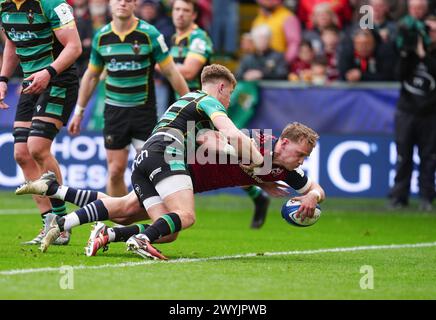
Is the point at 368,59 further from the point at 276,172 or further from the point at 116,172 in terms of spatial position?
the point at 276,172

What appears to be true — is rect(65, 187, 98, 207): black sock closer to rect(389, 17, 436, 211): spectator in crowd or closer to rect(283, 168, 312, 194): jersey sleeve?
rect(283, 168, 312, 194): jersey sleeve

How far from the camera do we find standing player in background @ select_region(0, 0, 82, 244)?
10297 millimetres

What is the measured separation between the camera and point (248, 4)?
2269 cm

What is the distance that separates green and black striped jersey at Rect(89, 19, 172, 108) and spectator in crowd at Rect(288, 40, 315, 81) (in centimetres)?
592

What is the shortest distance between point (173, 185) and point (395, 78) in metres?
8.84

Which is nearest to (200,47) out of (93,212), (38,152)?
(38,152)

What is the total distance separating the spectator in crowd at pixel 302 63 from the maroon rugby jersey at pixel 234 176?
8.30 metres

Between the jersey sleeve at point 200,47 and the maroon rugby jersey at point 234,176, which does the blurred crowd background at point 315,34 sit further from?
the maroon rugby jersey at point 234,176

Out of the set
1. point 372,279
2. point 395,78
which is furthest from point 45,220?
point 395,78

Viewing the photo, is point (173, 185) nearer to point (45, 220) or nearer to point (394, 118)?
point (45, 220)

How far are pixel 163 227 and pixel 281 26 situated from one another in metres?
10.9

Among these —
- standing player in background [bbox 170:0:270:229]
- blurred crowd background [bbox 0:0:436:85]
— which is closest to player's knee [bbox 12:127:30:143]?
standing player in background [bbox 170:0:270:229]

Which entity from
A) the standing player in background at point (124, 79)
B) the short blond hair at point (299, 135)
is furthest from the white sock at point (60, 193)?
the standing player in background at point (124, 79)

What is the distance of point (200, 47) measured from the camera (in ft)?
44.9
